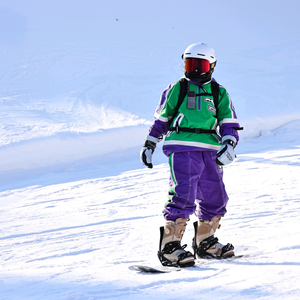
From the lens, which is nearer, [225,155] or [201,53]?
[225,155]

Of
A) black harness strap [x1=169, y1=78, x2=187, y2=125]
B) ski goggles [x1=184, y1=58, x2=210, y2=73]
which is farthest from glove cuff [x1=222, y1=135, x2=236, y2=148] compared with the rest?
ski goggles [x1=184, y1=58, x2=210, y2=73]

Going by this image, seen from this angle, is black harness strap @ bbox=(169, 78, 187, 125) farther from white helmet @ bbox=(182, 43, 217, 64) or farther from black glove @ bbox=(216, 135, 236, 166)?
black glove @ bbox=(216, 135, 236, 166)

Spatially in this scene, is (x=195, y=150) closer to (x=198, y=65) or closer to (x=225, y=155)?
(x=225, y=155)

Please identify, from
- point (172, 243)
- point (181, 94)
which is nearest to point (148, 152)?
point (181, 94)

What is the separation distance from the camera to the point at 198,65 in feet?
8.05

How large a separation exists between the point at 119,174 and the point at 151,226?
2.35 metres

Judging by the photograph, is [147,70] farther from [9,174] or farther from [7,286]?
[7,286]

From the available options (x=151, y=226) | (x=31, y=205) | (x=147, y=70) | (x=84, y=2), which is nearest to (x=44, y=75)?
(x=147, y=70)

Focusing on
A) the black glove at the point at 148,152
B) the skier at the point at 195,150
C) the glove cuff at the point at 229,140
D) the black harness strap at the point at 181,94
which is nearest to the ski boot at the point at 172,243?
the skier at the point at 195,150

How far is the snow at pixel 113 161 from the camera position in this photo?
1911 millimetres

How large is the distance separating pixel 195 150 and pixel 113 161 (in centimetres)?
458

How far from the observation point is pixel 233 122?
242 centimetres

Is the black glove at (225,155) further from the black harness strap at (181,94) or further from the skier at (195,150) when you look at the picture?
the black harness strap at (181,94)

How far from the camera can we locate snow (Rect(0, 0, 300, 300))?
191 centimetres
